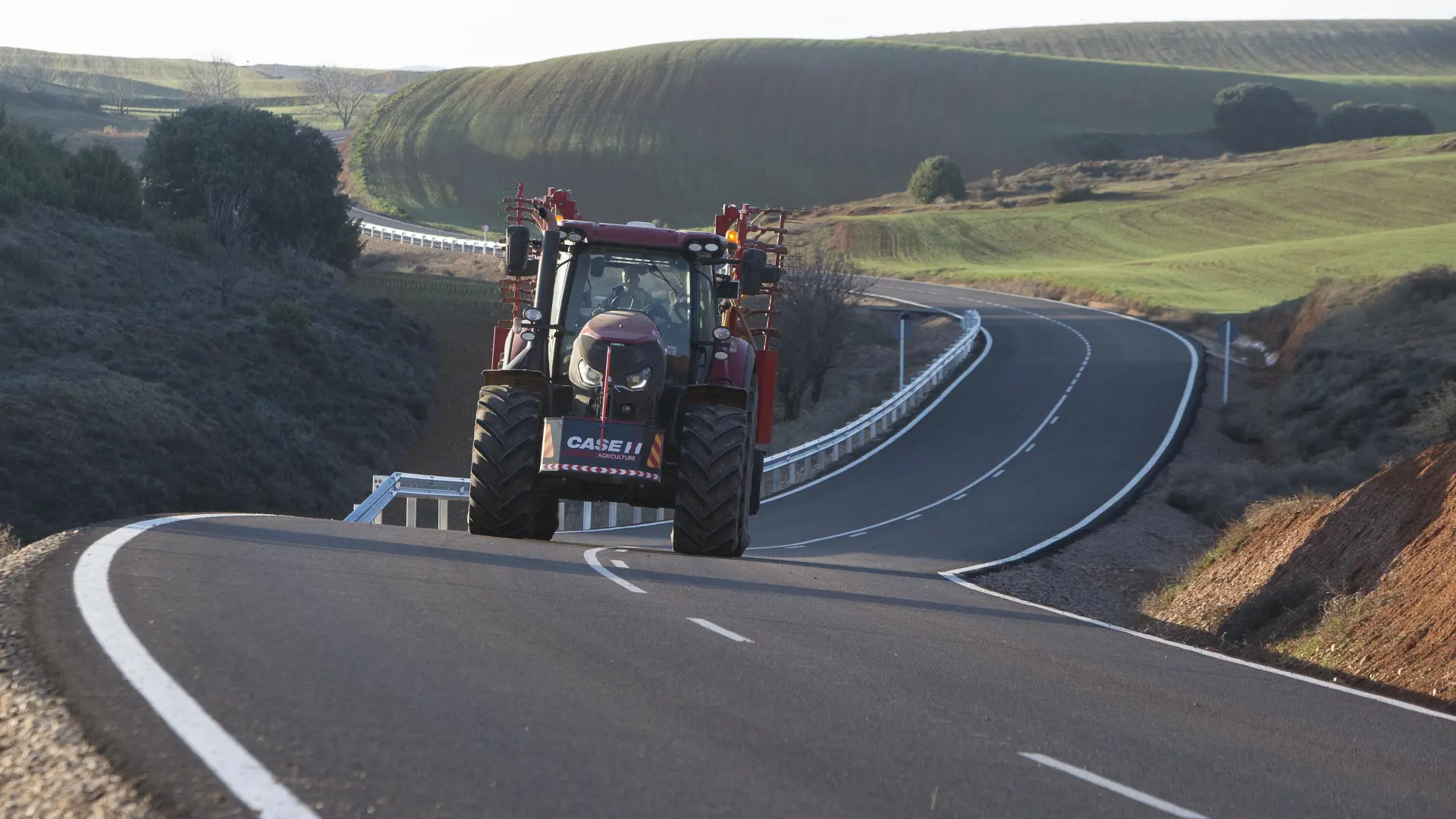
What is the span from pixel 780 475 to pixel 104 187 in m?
32.5

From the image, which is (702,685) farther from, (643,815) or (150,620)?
(150,620)

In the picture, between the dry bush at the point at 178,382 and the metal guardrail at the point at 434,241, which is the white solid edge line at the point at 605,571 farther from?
the metal guardrail at the point at 434,241

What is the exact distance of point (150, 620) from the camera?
750 cm

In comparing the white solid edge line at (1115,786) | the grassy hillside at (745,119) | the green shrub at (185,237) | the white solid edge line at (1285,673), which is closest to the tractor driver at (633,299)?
the white solid edge line at (1285,673)

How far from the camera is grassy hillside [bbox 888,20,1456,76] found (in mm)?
159750

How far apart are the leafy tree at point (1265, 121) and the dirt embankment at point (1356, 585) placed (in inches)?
4500

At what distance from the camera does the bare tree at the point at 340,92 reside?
508ft

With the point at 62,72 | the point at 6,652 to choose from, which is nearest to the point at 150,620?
the point at 6,652

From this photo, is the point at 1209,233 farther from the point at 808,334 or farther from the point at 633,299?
the point at 633,299

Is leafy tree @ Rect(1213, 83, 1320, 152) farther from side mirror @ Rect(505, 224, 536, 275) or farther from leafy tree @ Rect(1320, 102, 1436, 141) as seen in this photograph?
side mirror @ Rect(505, 224, 536, 275)

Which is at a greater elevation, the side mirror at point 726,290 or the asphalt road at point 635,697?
the side mirror at point 726,290

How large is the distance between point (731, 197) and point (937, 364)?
6492 cm

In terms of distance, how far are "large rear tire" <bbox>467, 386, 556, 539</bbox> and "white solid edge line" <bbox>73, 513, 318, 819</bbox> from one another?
4985 mm

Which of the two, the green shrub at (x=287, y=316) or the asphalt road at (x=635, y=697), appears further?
the green shrub at (x=287, y=316)
